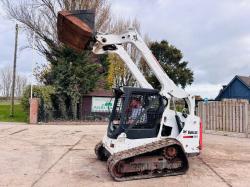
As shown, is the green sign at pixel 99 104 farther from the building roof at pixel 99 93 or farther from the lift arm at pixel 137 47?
the lift arm at pixel 137 47

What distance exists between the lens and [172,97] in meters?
8.52

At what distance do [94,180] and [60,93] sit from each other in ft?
58.0

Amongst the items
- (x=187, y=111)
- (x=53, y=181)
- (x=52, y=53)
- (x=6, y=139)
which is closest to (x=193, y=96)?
(x=187, y=111)

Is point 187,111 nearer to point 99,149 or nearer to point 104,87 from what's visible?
point 99,149

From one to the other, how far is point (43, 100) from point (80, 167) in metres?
15.7

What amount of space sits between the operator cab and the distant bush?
15518 millimetres

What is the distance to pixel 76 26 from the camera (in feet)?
25.5

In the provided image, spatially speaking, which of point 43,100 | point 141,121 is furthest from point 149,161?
point 43,100

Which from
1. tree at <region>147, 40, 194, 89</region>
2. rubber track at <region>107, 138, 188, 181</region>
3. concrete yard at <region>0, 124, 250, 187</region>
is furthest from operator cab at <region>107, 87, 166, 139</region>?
tree at <region>147, 40, 194, 89</region>

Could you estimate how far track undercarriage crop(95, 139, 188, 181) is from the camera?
7348mm

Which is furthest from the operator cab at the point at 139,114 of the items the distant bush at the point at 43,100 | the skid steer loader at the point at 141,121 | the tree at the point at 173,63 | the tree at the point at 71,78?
the tree at the point at 173,63

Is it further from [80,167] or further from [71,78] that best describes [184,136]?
[71,78]

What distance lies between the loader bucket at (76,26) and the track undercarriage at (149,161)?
2.71 m

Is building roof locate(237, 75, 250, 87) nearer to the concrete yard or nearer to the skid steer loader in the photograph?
the concrete yard
